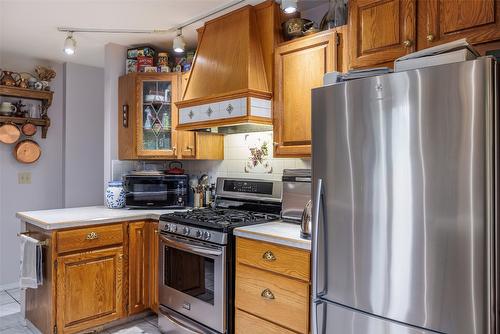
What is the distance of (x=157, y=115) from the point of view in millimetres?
3293

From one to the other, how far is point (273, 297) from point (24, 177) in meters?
3.08

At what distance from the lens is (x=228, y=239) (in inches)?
88.6

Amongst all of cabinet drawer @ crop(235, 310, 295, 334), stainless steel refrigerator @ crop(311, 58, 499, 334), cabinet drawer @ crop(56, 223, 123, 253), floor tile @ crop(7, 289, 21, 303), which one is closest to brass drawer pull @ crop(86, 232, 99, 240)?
cabinet drawer @ crop(56, 223, 123, 253)

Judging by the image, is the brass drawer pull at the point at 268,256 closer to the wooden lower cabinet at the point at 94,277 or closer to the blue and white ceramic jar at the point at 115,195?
the wooden lower cabinet at the point at 94,277

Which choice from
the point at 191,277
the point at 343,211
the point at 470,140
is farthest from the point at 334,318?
the point at 191,277

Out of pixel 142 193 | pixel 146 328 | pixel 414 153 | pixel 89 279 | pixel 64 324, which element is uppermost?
pixel 414 153

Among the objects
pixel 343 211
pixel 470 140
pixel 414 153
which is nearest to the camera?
pixel 470 140

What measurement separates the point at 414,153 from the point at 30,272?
2.52 m

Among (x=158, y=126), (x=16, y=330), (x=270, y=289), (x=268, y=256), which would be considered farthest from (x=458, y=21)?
(x=16, y=330)

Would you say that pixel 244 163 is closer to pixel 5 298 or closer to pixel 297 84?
pixel 297 84

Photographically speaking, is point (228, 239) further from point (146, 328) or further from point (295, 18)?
point (295, 18)

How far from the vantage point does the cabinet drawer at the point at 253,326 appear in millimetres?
1994

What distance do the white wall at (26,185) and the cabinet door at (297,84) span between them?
2705 millimetres

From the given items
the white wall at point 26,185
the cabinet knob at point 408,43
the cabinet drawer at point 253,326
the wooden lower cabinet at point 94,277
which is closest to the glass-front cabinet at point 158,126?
the wooden lower cabinet at point 94,277
